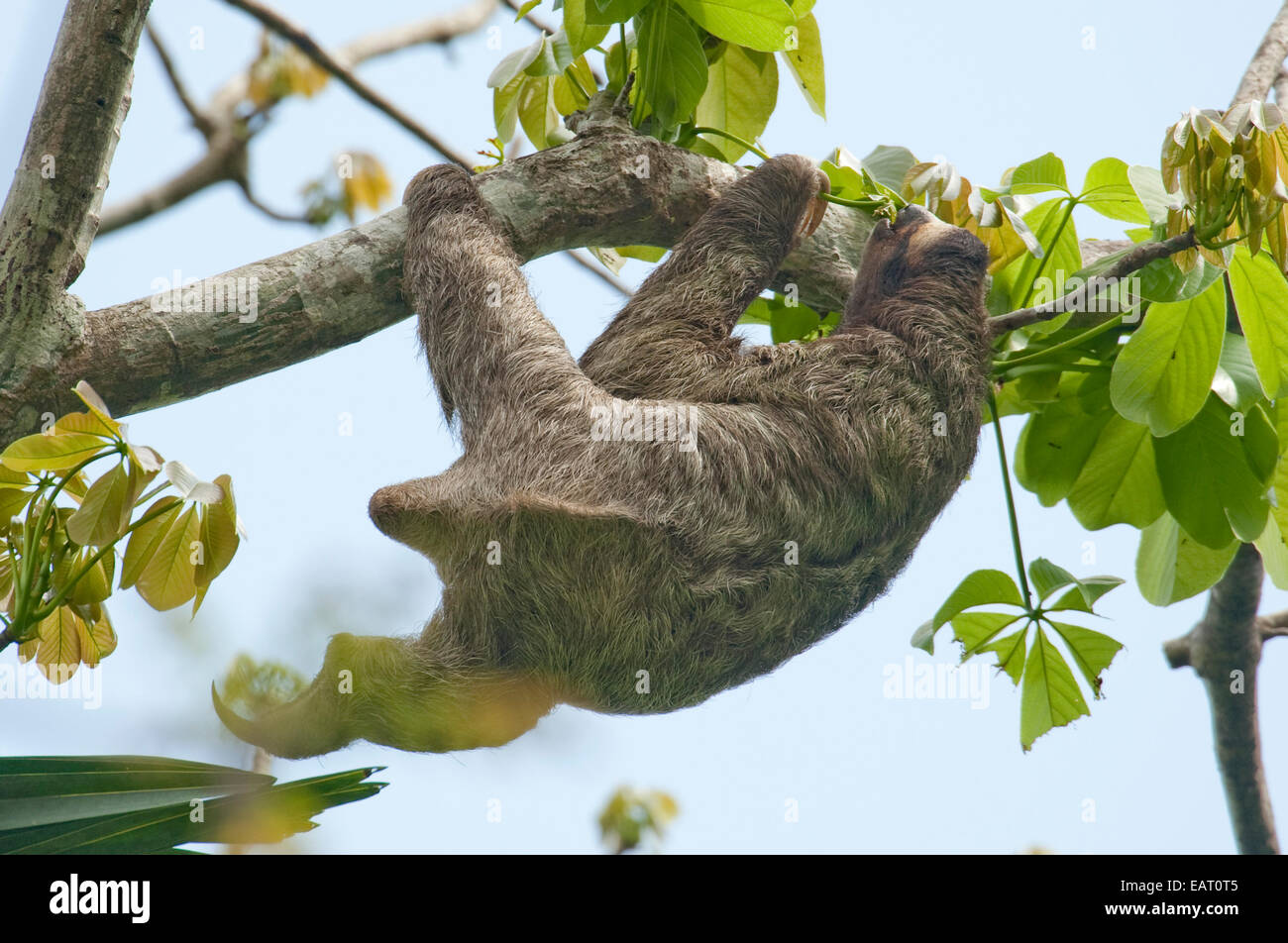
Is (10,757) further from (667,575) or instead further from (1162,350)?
(1162,350)

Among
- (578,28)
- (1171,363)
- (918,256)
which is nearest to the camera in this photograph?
(1171,363)

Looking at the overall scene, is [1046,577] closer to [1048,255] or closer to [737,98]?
[1048,255]

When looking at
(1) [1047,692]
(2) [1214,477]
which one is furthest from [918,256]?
(1) [1047,692]

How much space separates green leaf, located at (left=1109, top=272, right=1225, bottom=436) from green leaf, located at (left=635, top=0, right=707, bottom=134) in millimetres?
1930

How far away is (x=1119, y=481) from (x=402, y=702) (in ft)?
9.83

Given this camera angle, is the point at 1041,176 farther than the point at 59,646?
Yes

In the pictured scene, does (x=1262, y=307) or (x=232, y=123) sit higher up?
(x=232, y=123)

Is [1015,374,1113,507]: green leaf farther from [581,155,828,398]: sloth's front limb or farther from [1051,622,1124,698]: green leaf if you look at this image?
[581,155,828,398]: sloth's front limb

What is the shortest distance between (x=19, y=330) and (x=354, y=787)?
213 cm

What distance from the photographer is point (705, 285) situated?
455cm

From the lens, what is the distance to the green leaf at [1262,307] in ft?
12.7

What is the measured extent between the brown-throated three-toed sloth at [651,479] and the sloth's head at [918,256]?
13mm
